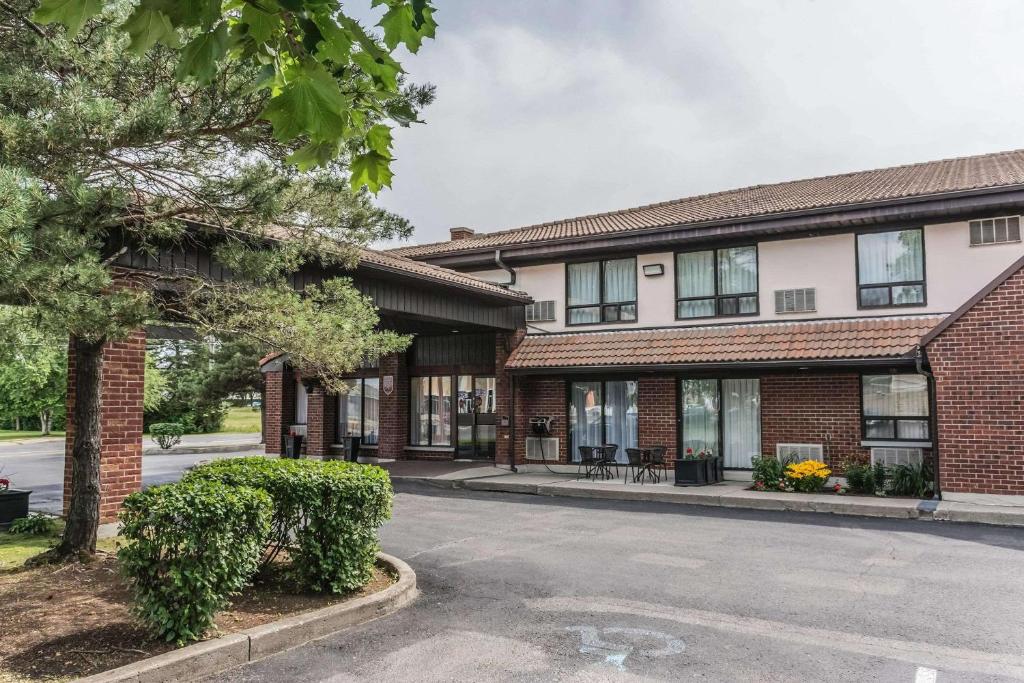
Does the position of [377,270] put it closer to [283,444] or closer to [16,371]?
[283,444]

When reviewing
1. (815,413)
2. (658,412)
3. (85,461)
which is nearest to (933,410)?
(815,413)

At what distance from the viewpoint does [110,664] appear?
504 centimetres

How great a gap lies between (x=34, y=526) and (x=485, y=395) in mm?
12246

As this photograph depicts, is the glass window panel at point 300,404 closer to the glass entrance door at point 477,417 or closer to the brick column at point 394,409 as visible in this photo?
the brick column at point 394,409

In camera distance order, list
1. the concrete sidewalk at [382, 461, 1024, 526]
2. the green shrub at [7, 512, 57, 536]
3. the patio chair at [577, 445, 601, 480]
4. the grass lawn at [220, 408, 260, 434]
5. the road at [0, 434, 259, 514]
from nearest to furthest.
→ 1. the green shrub at [7, 512, 57, 536]
2. the concrete sidewalk at [382, 461, 1024, 526]
3. the road at [0, 434, 259, 514]
4. the patio chair at [577, 445, 601, 480]
5. the grass lawn at [220, 408, 260, 434]

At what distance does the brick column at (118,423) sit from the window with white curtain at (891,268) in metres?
13.6

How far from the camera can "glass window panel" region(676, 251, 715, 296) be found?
17.5 m

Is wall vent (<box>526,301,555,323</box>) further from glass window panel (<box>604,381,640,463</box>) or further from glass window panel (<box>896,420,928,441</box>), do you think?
glass window panel (<box>896,420,928,441</box>)

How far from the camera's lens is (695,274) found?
17.7 m

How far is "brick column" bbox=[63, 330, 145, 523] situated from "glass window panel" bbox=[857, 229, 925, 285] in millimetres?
13641

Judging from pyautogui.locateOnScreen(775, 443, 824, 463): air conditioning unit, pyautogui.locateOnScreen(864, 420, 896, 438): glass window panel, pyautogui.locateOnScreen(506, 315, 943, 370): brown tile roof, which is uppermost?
pyautogui.locateOnScreen(506, 315, 943, 370): brown tile roof

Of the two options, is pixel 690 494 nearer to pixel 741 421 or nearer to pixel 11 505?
pixel 741 421

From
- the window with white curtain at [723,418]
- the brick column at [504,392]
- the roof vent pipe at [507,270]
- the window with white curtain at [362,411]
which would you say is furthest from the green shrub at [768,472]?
the window with white curtain at [362,411]

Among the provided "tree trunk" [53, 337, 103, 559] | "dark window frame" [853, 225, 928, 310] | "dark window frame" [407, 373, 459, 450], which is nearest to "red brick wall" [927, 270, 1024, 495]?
"dark window frame" [853, 225, 928, 310]
